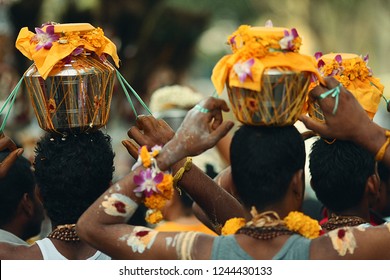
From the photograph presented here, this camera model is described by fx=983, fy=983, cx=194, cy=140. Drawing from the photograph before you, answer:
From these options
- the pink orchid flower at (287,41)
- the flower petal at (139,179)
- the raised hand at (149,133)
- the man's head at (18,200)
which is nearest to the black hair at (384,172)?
the raised hand at (149,133)

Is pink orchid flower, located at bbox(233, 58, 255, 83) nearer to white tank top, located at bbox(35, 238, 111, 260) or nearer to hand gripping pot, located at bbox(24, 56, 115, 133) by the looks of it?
hand gripping pot, located at bbox(24, 56, 115, 133)

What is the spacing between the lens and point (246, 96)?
3881mm

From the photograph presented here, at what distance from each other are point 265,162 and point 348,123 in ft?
1.29

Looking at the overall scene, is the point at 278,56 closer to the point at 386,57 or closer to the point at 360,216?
the point at 360,216

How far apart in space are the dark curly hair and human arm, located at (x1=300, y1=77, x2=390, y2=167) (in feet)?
3.24

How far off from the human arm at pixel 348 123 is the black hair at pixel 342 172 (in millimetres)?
480

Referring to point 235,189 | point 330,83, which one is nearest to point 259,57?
point 330,83

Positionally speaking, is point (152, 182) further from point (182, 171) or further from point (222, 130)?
point (182, 171)

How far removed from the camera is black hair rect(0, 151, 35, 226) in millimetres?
4879

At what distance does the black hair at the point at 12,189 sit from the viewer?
4.88 meters

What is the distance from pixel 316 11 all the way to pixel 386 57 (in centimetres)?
109

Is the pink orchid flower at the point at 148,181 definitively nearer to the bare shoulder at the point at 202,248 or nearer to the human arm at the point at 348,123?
the bare shoulder at the point at 202,248
